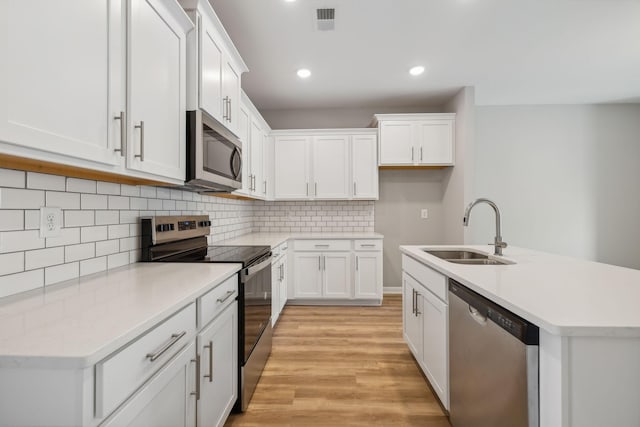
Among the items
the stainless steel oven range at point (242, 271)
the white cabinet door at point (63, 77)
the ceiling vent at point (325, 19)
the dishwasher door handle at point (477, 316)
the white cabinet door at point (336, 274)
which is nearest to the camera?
the white cabinet door at point (63, 77)

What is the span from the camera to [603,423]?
0.83 meters

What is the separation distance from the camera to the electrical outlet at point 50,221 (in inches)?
46.3

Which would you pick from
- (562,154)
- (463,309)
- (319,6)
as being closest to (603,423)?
(463,309)

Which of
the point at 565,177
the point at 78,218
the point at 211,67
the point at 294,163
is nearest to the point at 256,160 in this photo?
the point at 294,163

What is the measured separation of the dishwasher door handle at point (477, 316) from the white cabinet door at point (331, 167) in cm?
281

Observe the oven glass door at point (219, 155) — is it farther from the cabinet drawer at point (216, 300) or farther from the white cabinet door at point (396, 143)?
the white cabinet door at point (396, 143)

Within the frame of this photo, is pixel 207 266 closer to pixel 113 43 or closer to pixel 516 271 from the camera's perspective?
pixel 113 43

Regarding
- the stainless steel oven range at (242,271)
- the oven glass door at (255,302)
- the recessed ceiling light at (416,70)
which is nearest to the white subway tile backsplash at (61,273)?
the stainless steel oven range at (242,271)

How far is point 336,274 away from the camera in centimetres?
380

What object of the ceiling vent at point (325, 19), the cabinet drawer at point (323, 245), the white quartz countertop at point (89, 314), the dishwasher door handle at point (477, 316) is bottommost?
the dishwasher door handle at point (477, 316)

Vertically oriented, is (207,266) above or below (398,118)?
below

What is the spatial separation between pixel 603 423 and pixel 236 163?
2206 mm

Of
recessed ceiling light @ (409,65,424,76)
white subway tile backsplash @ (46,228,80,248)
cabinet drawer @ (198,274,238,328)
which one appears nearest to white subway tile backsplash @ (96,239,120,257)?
white subway tile backsplash @ (46,228,80,248)

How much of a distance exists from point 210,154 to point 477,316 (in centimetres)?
163
